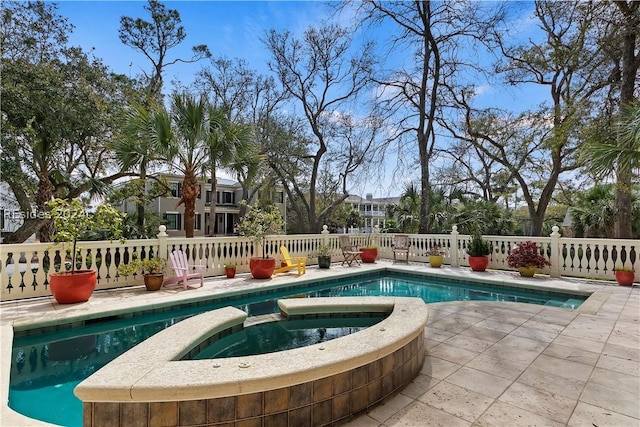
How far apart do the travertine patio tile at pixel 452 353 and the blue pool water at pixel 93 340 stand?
10.9 ft

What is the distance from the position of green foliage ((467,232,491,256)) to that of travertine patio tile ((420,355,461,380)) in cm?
714

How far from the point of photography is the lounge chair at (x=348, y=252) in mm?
10834

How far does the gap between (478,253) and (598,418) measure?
781 cm

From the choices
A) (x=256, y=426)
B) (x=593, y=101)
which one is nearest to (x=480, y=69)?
Answer: (x=593, y=101)

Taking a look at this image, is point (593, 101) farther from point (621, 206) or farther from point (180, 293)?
point (180, 293)

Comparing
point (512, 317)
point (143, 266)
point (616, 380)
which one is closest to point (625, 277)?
point (512, 317)

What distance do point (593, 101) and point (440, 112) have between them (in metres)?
→ 5.07

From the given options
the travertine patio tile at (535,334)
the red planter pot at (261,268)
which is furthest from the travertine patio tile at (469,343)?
the red planter pot at (261,268)

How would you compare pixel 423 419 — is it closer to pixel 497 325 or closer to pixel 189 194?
pixel 497 325

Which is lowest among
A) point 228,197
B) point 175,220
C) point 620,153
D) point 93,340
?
point 93,340

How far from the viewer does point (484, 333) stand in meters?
4.29

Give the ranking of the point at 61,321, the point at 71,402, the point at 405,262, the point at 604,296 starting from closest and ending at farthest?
the point at 71,402
the point at 61,321
the point at 604,296
the point at 405,262

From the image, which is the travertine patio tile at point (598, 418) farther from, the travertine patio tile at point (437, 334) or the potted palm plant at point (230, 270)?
the potted palm plant at point (230, 270)

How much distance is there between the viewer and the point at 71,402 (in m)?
2.97
